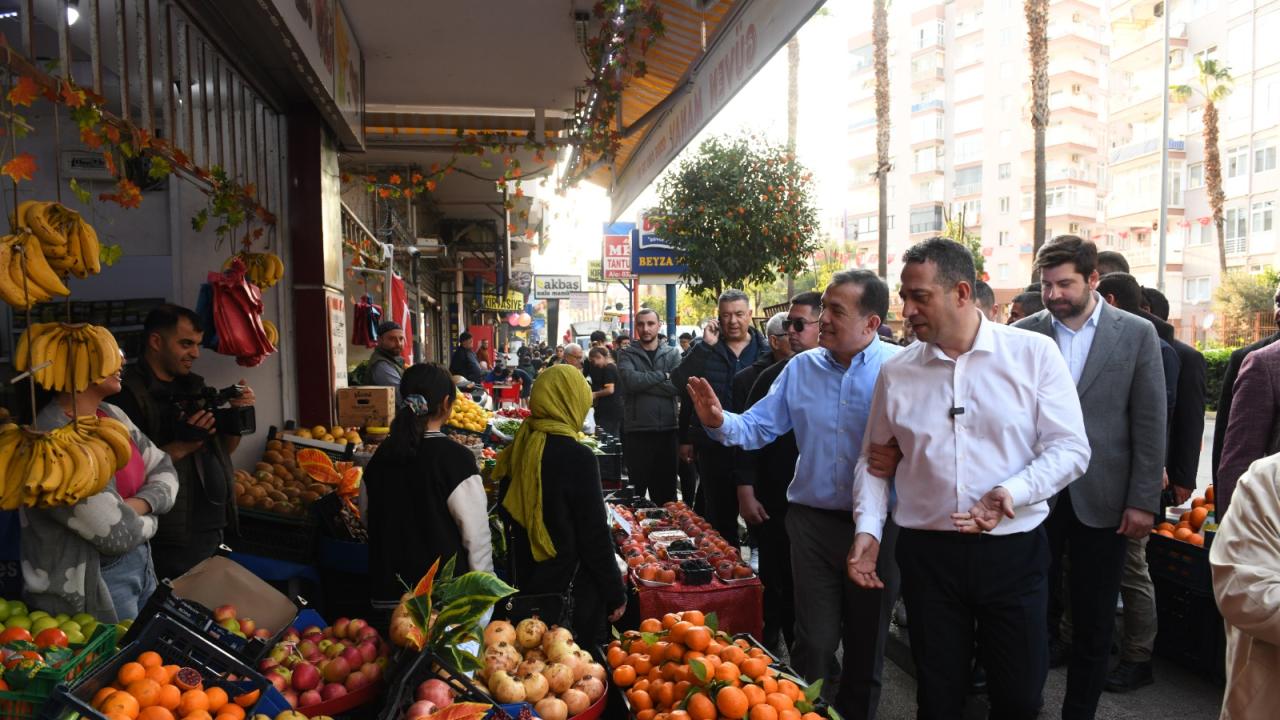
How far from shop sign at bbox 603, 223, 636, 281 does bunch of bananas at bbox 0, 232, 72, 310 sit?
1727 cm

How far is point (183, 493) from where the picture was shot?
4008mm

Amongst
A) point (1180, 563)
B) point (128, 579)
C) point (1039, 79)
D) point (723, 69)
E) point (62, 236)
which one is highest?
point (1039, 79)

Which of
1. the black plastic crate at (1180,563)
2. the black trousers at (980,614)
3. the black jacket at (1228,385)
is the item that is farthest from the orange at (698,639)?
the black jacket at (1228,385)

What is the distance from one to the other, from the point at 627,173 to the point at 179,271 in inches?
150

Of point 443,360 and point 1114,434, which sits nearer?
point 1114,434

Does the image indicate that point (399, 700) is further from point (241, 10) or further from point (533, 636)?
point (241, 10)

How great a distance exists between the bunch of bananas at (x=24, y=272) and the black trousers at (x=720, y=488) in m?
4.44

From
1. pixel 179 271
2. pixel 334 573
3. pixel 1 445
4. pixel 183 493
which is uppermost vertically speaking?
pixel 179 271

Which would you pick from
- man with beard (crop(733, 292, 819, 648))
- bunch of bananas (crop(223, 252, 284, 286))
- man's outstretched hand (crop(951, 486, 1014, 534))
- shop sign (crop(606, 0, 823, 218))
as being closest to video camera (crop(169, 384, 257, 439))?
bunch of bananas (crop(223, 252, 284, 286))

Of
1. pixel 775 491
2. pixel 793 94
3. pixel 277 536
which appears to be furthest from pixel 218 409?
pixel 793 94

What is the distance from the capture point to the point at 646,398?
7.54 meters

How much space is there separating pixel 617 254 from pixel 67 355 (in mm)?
18085

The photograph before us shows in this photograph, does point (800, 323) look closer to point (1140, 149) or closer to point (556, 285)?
point (556, 285)

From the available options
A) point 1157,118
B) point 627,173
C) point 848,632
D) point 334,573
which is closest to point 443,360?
point 627,173
